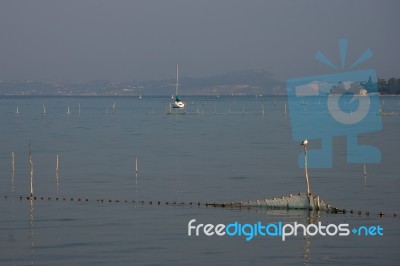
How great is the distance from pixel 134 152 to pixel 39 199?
27.6m

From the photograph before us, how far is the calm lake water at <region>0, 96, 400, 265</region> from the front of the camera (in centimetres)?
2647

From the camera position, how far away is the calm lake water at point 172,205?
2647 centimetres

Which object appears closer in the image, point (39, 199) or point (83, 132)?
point (39, 199)

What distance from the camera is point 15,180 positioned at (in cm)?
4556

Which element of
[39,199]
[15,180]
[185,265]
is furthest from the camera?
[15,180]

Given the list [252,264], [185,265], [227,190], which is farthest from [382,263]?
[227,190]

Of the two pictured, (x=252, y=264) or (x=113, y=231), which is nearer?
(x=252, y=264)

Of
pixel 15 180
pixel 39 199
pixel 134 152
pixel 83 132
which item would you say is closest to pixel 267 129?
pixel 83 132

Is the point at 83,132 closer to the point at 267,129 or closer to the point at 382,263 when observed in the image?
the point at 267,129

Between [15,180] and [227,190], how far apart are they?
11552 mm

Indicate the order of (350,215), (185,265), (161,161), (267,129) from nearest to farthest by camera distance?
(185,265)
(350,215)
(161,161)
(267,129)

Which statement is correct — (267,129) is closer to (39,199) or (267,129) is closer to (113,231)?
(39,199)

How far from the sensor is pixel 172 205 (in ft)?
119

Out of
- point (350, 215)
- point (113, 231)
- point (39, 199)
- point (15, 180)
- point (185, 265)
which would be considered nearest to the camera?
point (185, 265)
